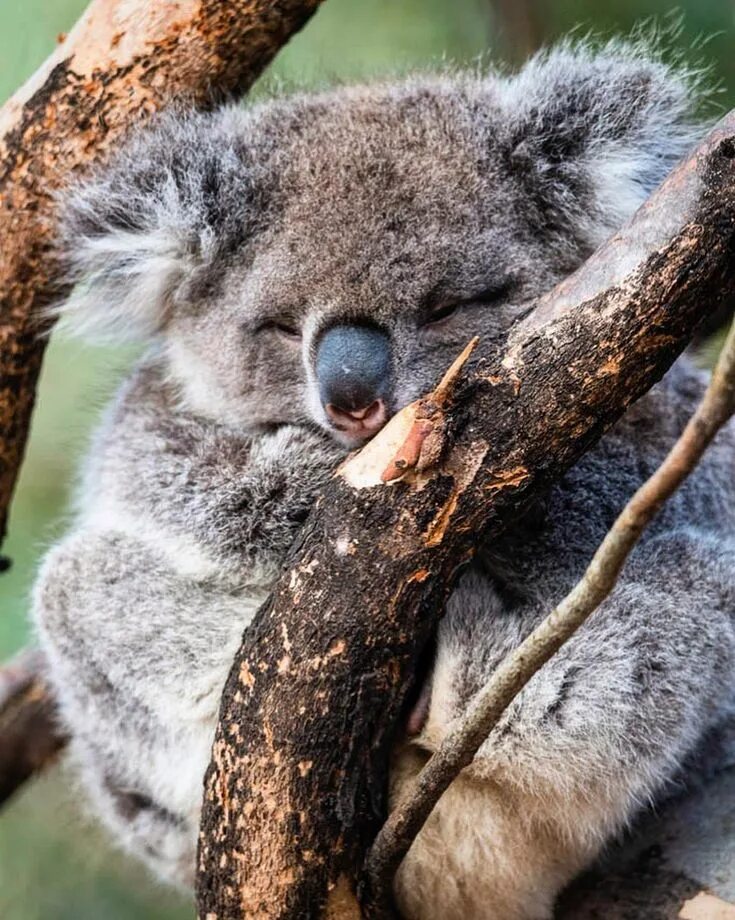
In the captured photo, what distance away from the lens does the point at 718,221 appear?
6.75ft

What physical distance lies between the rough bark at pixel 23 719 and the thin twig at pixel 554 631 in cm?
193

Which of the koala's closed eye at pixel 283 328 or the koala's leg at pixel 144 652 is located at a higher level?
the koala's closed eye at pixel 283 328

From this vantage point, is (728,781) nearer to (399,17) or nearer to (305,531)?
(305,531)

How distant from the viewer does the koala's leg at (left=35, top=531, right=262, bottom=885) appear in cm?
278

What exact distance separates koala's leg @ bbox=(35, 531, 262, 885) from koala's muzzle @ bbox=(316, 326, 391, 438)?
0.52 metres

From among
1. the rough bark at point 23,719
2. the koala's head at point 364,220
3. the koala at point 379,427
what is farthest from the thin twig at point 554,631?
the rough bark at point 23,719

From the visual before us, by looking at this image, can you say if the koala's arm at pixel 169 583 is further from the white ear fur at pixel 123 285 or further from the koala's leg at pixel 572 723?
the koala's leg at pixel 572 723

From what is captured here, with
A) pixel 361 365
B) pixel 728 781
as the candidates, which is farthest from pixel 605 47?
pixel 728 781

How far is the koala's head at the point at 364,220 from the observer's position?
2688 millimetres

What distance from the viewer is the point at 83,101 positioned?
3084 millimetres

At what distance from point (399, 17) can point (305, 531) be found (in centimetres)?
328

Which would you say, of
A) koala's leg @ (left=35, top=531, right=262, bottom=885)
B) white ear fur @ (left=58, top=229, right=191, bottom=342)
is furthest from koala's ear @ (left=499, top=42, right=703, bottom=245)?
koala's leg @ (left=35, top=531, right=262, bottom=885)

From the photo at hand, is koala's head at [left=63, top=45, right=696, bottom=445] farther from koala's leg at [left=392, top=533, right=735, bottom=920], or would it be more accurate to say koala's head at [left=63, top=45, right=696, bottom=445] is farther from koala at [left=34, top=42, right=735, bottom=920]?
koala's leg at [left=392, top=533, right=735, bottom=920]

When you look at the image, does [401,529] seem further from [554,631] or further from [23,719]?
[23,719]
